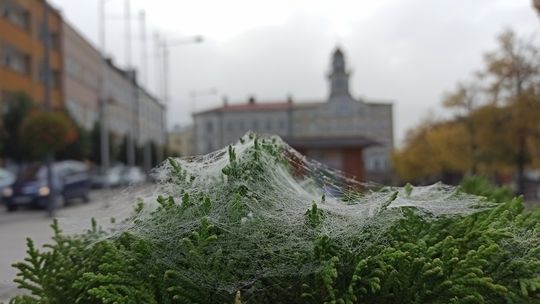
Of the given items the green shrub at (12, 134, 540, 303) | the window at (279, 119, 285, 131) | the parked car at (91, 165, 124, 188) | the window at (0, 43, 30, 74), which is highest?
the window at (0, 43, 30, 74)

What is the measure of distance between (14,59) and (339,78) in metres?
48.7

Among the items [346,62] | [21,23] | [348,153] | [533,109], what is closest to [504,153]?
[533,109]

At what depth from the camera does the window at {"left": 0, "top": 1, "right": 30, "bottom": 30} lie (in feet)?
140

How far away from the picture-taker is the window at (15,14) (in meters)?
42.6

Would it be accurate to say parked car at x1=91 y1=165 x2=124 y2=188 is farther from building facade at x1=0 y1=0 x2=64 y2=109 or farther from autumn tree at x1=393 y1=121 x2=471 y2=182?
autumn tree at x1=393 y1=121 x2=471 y2=182

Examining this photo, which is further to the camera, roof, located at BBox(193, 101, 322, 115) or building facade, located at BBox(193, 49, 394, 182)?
roof, located at BBox(193, 101, 322, 115)

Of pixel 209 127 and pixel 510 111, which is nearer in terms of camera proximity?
pixel 510 111

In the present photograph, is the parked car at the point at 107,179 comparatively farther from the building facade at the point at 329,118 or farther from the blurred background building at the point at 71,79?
the building facade at the point at 329,118

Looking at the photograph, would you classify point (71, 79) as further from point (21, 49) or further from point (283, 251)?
point (283, 251)

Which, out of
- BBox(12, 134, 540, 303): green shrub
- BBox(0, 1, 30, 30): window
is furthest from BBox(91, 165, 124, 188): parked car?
BBox(12, 134, 540, 303): green shrub

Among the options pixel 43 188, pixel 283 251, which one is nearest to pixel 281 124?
pixel 43 188

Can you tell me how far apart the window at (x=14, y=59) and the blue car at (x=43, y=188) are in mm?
16152

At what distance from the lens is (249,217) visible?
3.57 meters

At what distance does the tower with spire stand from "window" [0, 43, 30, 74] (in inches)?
1806
